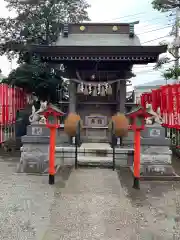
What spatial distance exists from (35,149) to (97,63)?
14.6 feet

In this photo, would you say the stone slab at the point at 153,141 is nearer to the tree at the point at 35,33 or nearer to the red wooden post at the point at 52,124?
the red wooden post at the point at 52,124

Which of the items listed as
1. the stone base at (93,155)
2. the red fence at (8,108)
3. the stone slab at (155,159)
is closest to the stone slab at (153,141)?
the stone slab at (155,159)

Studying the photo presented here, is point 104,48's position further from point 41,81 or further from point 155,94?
point 41,81

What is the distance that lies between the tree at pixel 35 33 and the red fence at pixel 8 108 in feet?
3.82

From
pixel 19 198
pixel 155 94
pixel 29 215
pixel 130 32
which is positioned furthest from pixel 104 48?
pixel 29 215

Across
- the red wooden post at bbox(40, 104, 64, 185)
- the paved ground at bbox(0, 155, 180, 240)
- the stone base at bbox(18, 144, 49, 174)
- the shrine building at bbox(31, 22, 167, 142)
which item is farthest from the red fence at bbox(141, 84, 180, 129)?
the red wooden post at bbox(40, 104, 64, 185)

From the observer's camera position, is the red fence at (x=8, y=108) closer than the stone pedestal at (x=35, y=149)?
No

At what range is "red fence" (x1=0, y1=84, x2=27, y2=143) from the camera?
A: 12734mm

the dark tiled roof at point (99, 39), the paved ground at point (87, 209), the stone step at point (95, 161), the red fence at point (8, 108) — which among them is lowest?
the paved ground at point (87, 209)

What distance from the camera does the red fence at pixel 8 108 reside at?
12.7 meters

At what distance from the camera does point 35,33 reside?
58.4 ft

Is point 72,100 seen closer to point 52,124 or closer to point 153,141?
point 153,141

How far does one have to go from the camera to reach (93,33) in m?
13.5

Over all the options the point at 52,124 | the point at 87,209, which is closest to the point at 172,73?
the point at 52,124
